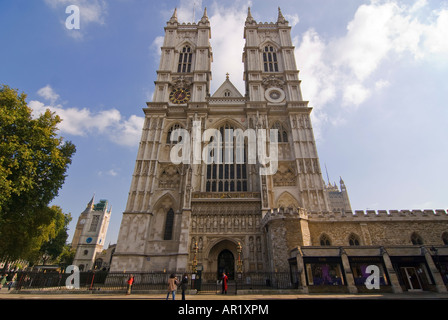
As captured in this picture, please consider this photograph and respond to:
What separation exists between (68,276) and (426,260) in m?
23.6

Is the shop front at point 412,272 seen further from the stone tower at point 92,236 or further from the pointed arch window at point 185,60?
the stone tower at point 92,236

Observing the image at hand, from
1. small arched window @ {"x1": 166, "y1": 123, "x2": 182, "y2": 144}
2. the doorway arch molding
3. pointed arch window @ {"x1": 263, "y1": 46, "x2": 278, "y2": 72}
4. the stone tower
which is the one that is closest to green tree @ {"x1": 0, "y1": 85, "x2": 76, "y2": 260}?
small arched window @ {"x1": 166, "y1": 123, "x2": 182, "y2": 144}

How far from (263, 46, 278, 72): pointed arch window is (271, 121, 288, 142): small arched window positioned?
9.58 metres

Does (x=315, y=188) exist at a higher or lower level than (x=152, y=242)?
higher

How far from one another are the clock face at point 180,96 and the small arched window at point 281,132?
1220 cm

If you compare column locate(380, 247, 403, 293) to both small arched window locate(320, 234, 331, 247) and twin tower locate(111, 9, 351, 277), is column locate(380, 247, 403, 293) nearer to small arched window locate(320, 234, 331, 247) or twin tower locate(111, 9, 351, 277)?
small arched window locate(320, 234, 331, 247)

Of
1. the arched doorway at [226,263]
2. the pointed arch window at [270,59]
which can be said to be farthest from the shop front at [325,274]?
the pointed arch window at [270,59]

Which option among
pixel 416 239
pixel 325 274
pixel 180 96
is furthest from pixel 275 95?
pixel 325 274

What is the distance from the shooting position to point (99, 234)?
169 ft

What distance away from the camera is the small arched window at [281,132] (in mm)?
27700

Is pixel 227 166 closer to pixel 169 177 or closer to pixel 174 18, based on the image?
pixel 169 177

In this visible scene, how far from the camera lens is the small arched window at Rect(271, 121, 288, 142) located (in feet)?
90.9
